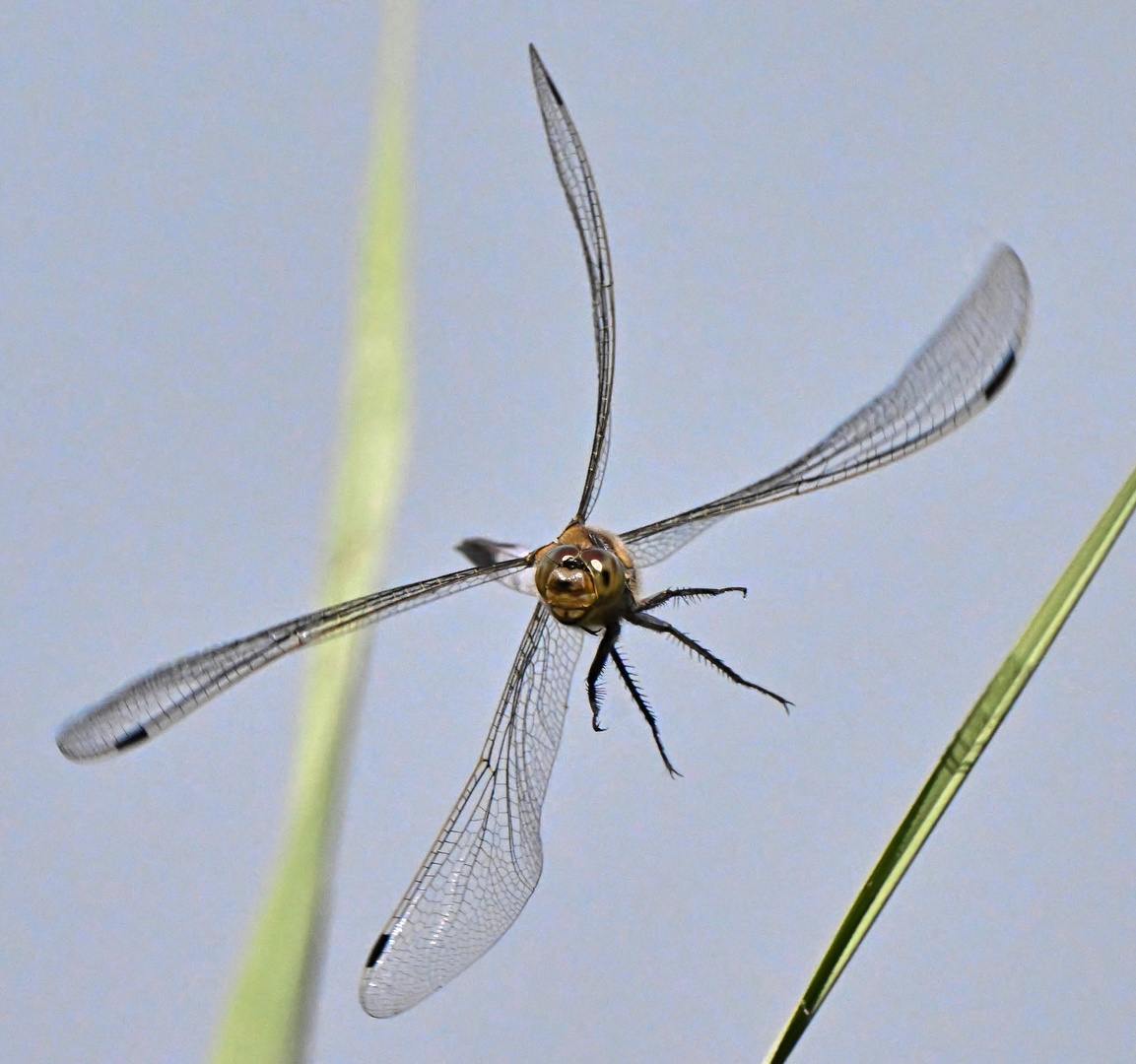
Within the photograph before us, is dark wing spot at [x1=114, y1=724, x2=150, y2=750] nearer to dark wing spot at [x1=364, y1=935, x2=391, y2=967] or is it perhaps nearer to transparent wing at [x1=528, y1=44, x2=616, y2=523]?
dark wing spot at [x1=364, y1=935, x2=391, y2=967]

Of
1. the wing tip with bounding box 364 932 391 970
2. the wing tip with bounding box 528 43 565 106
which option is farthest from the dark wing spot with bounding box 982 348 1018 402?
the wing tip with bounding box 364 932 391 970

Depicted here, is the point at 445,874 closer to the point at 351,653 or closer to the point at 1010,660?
the point at 351,653

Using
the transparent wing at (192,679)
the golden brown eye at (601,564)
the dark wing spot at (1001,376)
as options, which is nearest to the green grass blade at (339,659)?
the transparent wing at (192,679)

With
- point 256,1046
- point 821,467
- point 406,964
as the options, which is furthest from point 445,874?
point 821,467

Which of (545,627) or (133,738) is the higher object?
(545,627)

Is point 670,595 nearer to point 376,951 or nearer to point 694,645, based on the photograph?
point 694,645

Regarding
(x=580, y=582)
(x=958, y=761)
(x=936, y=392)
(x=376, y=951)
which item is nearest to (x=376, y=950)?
(x=376, y=951)
